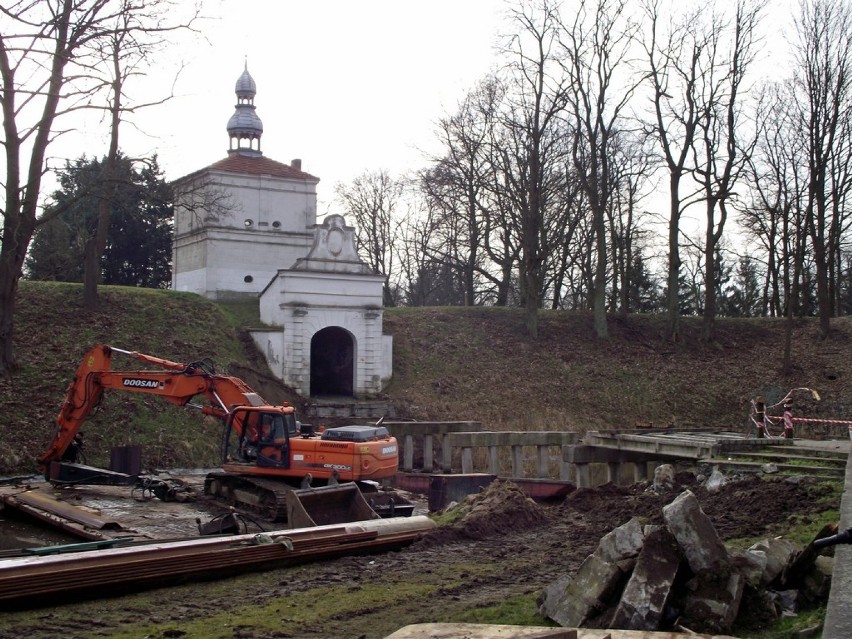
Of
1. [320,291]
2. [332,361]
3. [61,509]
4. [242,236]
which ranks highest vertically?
[242,236]

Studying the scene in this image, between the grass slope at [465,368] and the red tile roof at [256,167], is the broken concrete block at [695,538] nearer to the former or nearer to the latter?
the grass slope at [465,368]

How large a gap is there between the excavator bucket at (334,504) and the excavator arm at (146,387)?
3629mm

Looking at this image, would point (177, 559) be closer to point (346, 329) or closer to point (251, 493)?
point (251, 493)

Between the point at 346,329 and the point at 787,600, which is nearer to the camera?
the point at 787,600

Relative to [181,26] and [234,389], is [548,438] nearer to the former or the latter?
[234,389]

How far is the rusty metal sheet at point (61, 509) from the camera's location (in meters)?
14.6

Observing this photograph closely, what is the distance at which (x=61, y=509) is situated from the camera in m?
15.4

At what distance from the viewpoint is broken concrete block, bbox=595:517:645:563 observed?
26.9ft

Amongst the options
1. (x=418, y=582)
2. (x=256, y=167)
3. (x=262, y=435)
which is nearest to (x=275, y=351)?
(x=256, y=167)

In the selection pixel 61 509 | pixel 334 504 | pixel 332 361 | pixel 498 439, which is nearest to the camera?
pixel 334 504

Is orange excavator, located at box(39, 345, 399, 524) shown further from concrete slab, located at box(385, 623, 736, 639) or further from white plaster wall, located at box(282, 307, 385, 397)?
white plaster wall, located at box(282, 307, 385, 397)

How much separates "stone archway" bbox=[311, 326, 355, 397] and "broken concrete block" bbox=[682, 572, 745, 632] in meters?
25.0

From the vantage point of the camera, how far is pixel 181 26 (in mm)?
20625

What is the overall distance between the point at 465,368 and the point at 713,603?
26.0m
